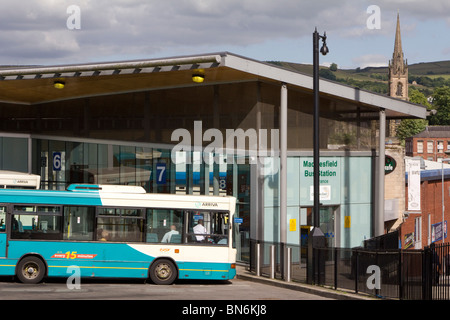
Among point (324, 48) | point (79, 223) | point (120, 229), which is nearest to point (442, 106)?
point (324, 48)

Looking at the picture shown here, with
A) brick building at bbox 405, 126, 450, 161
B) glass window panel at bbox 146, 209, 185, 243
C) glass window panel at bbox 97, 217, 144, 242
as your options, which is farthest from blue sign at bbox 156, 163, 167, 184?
brick building at bbox 405, 126, 450, 161

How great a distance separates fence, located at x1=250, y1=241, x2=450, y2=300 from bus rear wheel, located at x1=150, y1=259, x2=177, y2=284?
144 inches

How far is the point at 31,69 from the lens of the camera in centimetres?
2647

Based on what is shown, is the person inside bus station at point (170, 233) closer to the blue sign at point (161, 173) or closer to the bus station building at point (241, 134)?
the bus station building at point (241, 134)

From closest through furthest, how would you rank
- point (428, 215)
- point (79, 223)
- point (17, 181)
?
1. point (79, 223)
2. point (17, 181)
3. point (428, 215)

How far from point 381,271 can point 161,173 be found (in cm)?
1266

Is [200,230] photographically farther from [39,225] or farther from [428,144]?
[428,144]

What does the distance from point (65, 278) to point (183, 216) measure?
12.9ft

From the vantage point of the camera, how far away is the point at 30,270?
20703 millimetres

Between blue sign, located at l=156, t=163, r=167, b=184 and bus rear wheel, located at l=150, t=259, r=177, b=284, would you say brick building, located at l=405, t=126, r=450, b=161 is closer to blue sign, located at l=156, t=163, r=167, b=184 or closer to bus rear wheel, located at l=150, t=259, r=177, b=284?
blue sign, located at l=156, t=163, r=167, b=184

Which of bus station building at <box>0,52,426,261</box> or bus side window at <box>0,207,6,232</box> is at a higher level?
bus station building at <box>0,52,426,261</box>

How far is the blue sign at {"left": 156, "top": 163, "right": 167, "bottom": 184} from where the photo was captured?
97.1 ft
